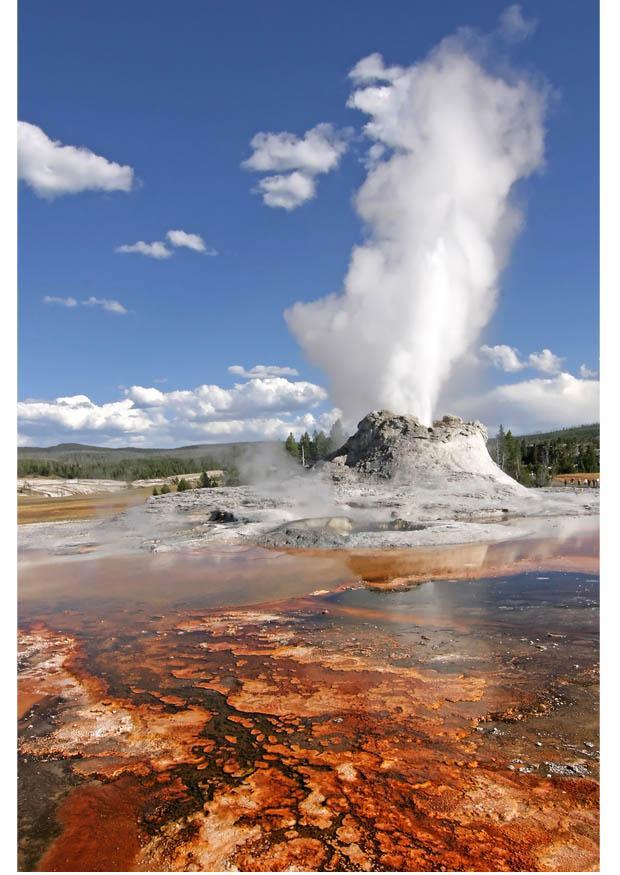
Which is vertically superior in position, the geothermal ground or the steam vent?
the steam vent

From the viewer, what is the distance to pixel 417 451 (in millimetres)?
27391

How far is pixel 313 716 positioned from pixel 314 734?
0.35m

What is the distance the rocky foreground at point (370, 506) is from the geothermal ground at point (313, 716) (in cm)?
333

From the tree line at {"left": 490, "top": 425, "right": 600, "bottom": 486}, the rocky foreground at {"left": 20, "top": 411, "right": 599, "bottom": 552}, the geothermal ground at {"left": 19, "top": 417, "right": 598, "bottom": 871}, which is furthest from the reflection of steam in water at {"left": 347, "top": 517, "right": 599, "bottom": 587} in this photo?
Answer: the tree line at {"left": 490, "top": 425, "right": 600, "bottom": 486}

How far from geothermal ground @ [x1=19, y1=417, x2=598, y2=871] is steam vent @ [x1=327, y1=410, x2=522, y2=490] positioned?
1331cm

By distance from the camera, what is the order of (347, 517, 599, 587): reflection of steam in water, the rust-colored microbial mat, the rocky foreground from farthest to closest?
the rocky foreground
(347, 517, 599, 587): reflection of steam in water
the rust-colored microbial mat

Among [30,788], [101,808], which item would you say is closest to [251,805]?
[101,808]

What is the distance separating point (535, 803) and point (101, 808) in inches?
118

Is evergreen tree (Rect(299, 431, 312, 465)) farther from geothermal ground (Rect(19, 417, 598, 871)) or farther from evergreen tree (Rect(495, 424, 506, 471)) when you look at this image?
geothermal ground (Rect(19, 417, 598, 871))

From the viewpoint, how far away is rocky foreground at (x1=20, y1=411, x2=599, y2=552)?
54.3ft

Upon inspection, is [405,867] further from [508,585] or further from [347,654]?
[508,585]

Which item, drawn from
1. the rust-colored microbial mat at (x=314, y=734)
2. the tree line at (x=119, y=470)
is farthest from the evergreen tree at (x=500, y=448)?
the rust-colored microbial mat at (x=314, y=734)

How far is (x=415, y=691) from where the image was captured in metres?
5.49

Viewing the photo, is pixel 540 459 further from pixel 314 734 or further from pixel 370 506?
pixel 314 734
